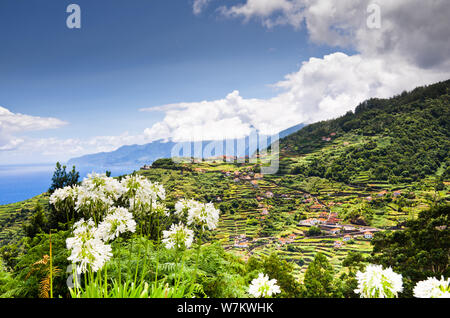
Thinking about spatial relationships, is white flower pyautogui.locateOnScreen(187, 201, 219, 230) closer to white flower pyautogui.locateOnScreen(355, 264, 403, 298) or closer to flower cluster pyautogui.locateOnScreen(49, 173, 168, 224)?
flower cluster pyautogui.locateOnScreen(49, 173, 168, 224)

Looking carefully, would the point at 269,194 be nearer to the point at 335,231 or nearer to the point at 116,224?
the point at 335,231

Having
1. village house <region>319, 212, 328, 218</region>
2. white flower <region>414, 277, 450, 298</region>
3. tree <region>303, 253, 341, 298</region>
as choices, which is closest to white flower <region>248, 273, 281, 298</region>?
white flower <region>414, 277, 450, 298</region>

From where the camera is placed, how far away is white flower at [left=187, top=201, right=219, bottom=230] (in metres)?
2.25

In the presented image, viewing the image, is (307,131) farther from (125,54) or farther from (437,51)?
(125,54)

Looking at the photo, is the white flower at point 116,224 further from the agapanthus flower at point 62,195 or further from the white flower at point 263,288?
the white flower at point 263,288

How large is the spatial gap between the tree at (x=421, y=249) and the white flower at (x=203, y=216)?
1505 cm

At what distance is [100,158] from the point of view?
536 feet

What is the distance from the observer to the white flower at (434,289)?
128 centimetres

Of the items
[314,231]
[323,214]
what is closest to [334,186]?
[323,214]

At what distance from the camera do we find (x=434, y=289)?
1311mm

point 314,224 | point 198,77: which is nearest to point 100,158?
point 314,224

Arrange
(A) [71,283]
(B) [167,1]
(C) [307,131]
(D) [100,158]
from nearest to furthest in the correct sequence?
(A) [71,283] → (B) [167,1] → (C) [307,131] → (D) [100,158]

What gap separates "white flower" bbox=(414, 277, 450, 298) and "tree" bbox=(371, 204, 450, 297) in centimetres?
1489
